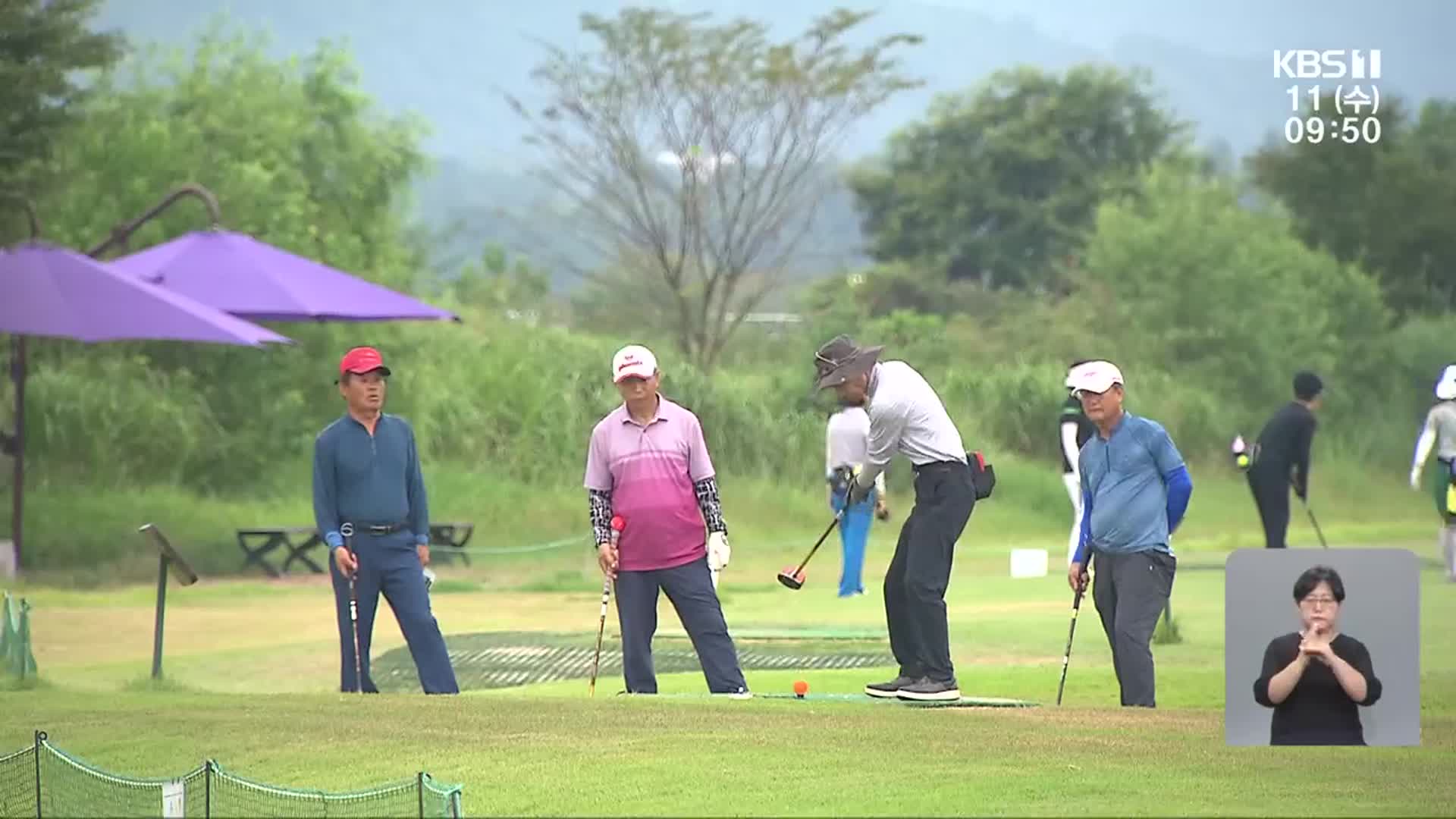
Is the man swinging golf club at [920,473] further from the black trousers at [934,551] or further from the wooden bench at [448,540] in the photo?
the wooden bench at [448,540]

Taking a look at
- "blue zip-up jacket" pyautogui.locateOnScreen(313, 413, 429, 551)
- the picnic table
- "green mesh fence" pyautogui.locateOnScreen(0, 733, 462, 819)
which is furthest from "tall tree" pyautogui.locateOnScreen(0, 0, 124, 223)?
"green mesh fence" pyautogui.locateOnScreen(0, 733, 462, 819)

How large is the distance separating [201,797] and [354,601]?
4239mm

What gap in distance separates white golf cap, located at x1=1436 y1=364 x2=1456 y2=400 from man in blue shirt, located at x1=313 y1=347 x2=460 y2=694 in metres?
11.8

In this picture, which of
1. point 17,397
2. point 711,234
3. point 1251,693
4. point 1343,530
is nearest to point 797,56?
point 711,234

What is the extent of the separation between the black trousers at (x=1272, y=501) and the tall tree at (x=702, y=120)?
2700 cm

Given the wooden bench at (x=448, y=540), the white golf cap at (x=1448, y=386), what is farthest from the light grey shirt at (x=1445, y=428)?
the wooden bench at (x=448, y=540)

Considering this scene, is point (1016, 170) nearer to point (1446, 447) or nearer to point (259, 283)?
point (259, 283)

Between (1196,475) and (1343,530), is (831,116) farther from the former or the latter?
(1343,530)

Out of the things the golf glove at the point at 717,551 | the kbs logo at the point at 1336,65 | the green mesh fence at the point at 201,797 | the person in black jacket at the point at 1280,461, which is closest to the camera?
the green mesh fence at the point at 201,797

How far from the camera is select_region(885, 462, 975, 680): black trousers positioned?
1244cm

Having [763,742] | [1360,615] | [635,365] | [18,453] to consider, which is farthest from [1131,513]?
[18,453]

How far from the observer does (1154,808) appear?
28.8ft

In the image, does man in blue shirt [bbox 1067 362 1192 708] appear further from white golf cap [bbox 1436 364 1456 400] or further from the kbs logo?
the kbs logo

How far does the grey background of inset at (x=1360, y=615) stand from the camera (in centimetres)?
944
